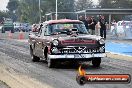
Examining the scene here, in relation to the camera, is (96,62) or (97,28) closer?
(96,62)

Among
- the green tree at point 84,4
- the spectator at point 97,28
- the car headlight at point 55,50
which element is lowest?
the car headlight at point 55,50

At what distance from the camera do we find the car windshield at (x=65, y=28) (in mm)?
14077

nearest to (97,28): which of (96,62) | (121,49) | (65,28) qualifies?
(121,49)

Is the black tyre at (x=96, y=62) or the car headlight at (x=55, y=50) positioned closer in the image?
the car headlight at (x=55, y=50)

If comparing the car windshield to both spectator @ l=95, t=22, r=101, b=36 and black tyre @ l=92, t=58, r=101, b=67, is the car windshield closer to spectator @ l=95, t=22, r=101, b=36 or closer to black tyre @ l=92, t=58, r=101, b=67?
black tyre @ l=92, t=58, r=101, b=67

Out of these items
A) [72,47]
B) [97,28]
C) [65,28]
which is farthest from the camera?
[97,28]

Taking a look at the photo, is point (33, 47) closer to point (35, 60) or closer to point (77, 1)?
point (35, 60)

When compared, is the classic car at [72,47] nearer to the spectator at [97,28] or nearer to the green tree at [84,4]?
the spectator at [97,28]

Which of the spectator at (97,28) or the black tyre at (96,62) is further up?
the spectator at (97,28)

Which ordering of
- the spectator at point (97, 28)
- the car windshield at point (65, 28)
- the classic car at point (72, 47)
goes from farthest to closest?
1. the spectator at point (97, 28)
2. the car windshield at point (65, 28)
3. the classic car at point (72, 47)

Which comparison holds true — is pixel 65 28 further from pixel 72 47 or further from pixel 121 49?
pixel 121 49

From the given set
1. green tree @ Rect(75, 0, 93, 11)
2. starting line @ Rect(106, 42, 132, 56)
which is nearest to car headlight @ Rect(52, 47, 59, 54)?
starting line @ Rect(106, 42, 132, 56)

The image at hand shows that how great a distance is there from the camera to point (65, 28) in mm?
14203

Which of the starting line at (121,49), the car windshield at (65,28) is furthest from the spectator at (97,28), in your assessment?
the car windshield at (65,28)
